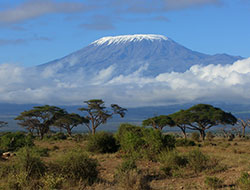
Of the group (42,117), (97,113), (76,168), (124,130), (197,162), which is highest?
(97,113)

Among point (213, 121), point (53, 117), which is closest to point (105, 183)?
point (213, 121)

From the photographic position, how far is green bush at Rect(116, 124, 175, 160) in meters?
24.0

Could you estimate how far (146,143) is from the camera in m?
25.5

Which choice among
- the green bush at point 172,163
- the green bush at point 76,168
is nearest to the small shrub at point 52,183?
the green bush at point 76,168

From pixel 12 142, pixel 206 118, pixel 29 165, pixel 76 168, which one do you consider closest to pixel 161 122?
pixel 206 118

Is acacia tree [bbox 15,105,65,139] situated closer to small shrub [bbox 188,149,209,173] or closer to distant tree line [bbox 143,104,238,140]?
distant tree line [bbox 143,104,238,140]

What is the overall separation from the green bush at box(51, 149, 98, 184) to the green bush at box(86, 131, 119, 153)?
13831 mm

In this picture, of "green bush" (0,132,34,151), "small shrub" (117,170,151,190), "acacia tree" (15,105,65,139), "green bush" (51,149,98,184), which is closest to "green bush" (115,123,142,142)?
"green bush" (0,132,34,151)

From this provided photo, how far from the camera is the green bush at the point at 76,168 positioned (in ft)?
49.9

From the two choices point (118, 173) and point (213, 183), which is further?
point (118, 173)

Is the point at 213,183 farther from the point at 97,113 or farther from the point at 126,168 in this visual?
the point at 97,113

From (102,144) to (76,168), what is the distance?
14.6 meters

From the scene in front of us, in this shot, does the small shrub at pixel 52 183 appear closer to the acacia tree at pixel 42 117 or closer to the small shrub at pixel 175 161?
the small shrub at pixel 175 161

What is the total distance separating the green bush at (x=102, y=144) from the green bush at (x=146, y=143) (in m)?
1.40
